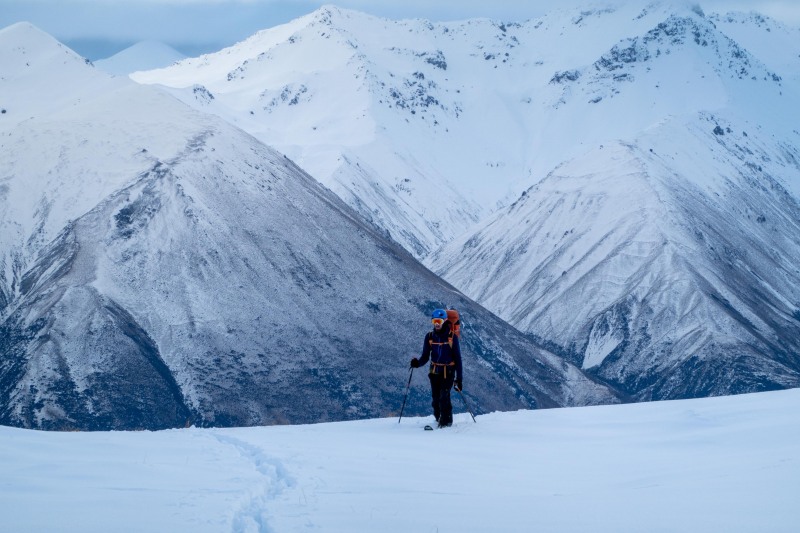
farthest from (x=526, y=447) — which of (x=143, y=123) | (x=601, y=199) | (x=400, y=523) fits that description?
(x=601, y=199)

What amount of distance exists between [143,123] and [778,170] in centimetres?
11848

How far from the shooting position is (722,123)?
180500mm

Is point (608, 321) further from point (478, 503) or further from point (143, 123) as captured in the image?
point (478, 503)

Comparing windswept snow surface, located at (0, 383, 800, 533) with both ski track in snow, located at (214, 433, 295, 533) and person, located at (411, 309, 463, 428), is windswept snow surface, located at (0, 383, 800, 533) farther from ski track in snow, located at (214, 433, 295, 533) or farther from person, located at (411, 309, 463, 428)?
person, located at (411, 309, 463, 428)

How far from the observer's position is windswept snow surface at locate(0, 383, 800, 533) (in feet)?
35.0

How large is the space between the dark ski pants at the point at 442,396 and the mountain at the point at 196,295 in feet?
160

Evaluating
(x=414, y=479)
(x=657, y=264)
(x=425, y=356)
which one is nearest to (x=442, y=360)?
(x=425, y=356)

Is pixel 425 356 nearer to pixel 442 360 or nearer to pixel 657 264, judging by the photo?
pixel 442 360

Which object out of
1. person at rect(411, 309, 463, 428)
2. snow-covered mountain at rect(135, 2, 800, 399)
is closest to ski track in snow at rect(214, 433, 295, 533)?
person at rect(411, 309, 463, 428)

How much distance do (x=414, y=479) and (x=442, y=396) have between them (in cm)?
708

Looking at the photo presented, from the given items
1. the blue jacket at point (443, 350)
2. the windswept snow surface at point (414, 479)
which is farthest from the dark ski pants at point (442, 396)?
the windswept snow surface at point (414, 479)

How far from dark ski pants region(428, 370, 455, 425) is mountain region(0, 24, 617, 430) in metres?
48.8

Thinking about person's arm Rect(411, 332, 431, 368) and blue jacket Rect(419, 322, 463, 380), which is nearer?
person's arm Rect(411, 332, 431, 368)

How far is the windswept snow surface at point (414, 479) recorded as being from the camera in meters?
10.7
